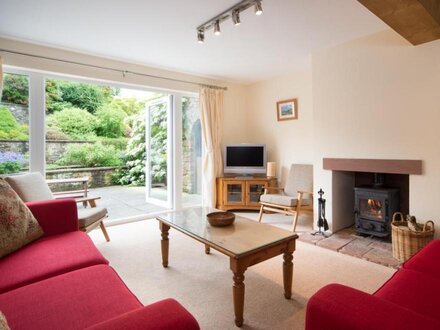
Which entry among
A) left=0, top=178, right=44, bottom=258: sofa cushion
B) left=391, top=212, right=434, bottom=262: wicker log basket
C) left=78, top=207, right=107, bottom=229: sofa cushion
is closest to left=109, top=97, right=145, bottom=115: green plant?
left=78, top=207, right=107, bottom=229: sofa cushion

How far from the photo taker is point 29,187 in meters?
2.49

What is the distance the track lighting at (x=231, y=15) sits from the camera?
2.18m

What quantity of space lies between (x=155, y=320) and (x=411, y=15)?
8.45 ft

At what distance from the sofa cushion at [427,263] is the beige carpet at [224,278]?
2.06 feet

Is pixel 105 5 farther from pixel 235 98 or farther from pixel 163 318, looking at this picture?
pixel 235 98

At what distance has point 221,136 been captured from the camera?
468 cm

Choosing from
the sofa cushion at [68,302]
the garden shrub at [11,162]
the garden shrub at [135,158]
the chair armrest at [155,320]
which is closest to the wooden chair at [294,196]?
the sofa cushion at [68,302]

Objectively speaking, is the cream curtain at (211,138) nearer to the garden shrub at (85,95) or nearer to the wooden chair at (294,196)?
the wooden chair at (294,196)

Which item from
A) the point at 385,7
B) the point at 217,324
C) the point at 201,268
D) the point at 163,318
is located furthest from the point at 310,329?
the point at 385,7

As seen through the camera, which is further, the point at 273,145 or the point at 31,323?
the point at 273,145

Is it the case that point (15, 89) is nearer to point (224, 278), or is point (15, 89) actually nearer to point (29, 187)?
point (29, 187)

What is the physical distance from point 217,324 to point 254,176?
122 inches

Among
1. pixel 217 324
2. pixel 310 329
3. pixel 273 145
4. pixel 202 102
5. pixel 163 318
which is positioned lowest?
pixel 217 324

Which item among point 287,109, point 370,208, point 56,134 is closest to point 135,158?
point 56,134
